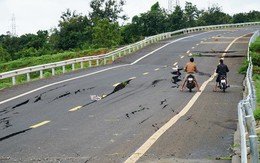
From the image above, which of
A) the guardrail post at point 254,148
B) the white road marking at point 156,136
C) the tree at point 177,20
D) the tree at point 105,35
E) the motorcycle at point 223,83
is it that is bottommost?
→ the white road marking at point 156,136

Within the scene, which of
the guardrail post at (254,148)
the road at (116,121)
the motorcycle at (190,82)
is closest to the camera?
the guardrail post at (254,148)

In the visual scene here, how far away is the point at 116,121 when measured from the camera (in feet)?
45.8

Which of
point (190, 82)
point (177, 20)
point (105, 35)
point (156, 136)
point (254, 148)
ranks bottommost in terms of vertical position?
point (156, 136)

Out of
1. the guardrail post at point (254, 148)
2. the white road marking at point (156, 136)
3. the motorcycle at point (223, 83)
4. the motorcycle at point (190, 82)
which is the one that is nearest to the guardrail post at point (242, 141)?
the guardrail post at point (254, 148)

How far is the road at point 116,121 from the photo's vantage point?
10008 mm

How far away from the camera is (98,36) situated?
296ft

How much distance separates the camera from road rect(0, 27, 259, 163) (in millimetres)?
10008

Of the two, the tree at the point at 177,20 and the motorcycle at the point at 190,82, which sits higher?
the tree at the point at 177,20

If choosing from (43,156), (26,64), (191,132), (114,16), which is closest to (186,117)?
(191,132)

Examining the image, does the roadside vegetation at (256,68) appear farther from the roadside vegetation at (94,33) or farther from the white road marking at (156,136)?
the roadside vegetation at (94,33)

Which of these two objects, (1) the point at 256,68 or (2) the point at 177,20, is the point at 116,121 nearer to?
(1) the point at 256,68

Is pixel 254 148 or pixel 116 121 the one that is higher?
pixel 254 148

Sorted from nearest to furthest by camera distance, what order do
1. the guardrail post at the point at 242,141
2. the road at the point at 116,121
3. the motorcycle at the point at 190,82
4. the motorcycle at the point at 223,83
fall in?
the guardrail post at the point at 242,141 → the road at the point at 116,121 → the motorcycle at the point at 190,82 → the motorcycle at the point at 223,83

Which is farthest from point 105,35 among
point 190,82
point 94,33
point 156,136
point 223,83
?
point 156,136
